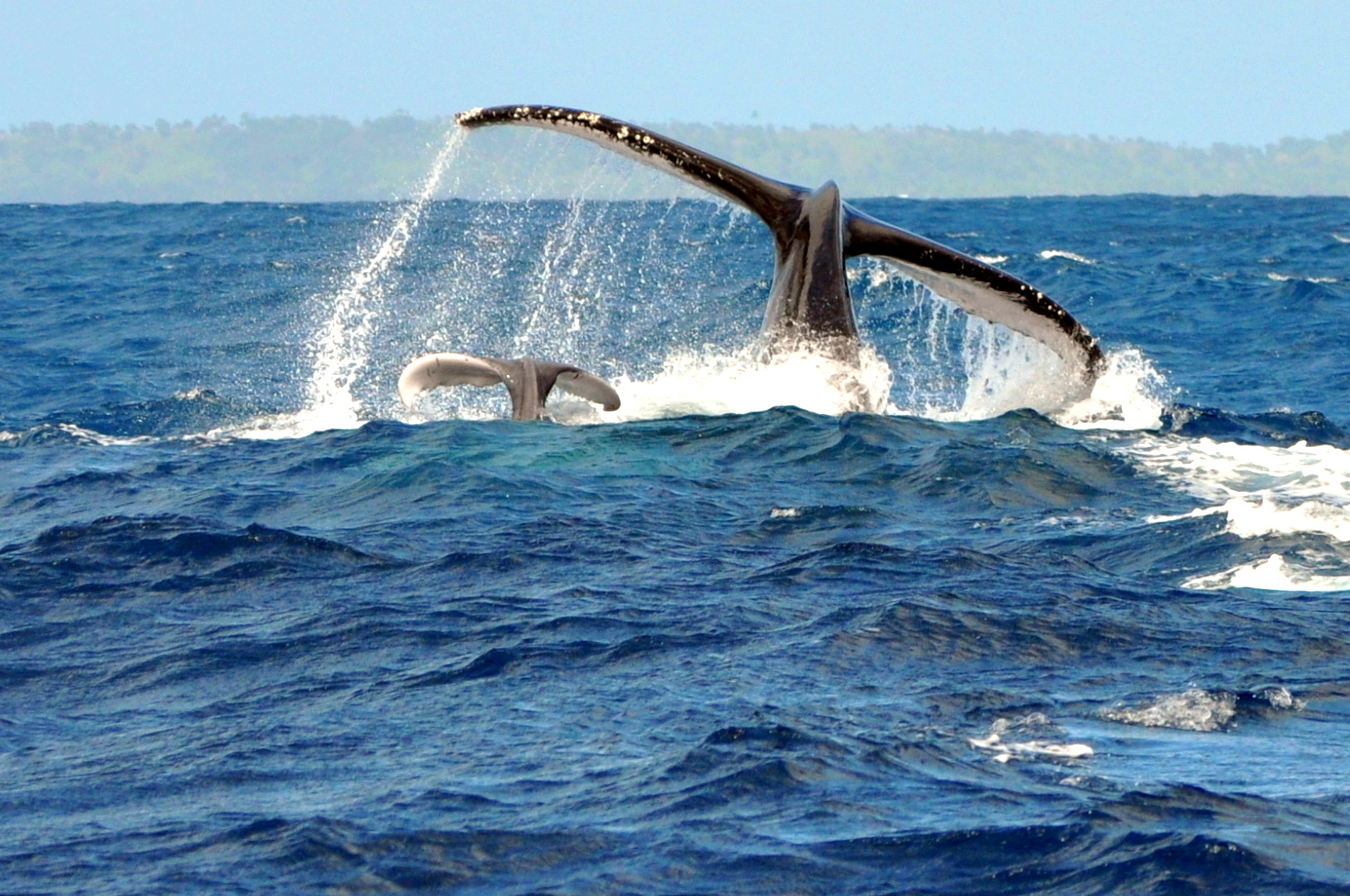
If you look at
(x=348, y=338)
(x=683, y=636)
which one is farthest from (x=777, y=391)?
(x=348, y=338)

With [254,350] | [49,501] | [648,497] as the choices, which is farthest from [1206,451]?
[254,350]

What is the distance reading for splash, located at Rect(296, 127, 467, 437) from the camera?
48.1 ft

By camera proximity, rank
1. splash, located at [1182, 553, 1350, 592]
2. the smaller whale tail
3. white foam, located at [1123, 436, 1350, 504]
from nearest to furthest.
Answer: splash, located at [1182, 553, 1350, 592] < white foam, located at [1123, 436, 1350, 504] < the smaller whale tail

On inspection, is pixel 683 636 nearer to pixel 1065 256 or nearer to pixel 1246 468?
pixel 1246 468

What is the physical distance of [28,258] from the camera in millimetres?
41156

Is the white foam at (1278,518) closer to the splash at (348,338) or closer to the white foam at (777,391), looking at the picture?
the white foam at (777,391)

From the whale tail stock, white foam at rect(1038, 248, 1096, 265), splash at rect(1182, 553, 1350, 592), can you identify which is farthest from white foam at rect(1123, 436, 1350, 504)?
white foam at rect(1038, 248, 1096, 265)

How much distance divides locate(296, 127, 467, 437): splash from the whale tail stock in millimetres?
959

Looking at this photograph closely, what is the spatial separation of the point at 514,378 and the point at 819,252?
116 inches

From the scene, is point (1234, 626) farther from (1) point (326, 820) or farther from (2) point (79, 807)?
(2) point (79, 807)

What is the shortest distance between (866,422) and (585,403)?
114 inches

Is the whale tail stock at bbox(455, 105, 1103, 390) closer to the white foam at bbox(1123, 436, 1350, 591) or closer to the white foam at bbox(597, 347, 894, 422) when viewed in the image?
the white foam at bbox(597, 347, 894, 422)

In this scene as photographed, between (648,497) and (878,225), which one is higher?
(878,225)

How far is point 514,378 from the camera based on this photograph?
16781 millimetres
